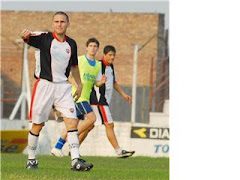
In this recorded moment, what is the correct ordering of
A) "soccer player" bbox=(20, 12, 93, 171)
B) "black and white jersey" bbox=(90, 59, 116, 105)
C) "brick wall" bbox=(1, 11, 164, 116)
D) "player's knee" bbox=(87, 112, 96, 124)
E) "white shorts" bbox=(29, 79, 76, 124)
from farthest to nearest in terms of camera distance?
1. "brick wall" bbox=(1, 11, 164, 116)
2. "black and white jersey" bbox=(90, 59, 116, 105)
3. "player's knee" bbox=(87, 112, 96, 124)
4. "white shorts" bbox=(29, 79, 76, 124)
5. "soccer player" bbox=(20, 12, 93, 171)

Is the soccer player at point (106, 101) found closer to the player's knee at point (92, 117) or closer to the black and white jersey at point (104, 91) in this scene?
the black and white jersey at point (104, 91)

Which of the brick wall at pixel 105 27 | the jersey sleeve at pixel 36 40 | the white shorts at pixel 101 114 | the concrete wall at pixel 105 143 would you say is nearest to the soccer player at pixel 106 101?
the white shorts at pixel 101 114

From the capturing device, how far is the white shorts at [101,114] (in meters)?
15.9

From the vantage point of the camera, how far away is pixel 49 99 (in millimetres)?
10141

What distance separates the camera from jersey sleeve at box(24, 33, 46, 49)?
383 inches

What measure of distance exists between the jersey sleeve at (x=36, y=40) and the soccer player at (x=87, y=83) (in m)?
4.77

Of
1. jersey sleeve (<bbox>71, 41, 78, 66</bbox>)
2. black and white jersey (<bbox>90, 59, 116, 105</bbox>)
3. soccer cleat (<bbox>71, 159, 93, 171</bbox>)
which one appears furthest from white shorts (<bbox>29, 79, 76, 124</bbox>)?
black and white jersey (<bbox>90, 59, 116, 105</bbox>)

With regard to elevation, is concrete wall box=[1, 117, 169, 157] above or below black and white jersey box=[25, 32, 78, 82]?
below

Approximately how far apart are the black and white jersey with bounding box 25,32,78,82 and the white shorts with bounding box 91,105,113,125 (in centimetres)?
588

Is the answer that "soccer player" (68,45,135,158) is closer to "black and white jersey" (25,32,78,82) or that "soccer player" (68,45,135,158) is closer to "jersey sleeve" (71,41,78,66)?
"jersey sleeve" (71,41,78,66)

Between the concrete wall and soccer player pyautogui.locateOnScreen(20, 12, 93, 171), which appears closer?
soccer player pyautogui.locateOnScreen(20, 12, 93, 171)

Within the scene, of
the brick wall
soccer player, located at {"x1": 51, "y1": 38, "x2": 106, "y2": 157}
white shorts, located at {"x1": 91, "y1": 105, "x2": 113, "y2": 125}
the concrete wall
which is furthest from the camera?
the brick wall
